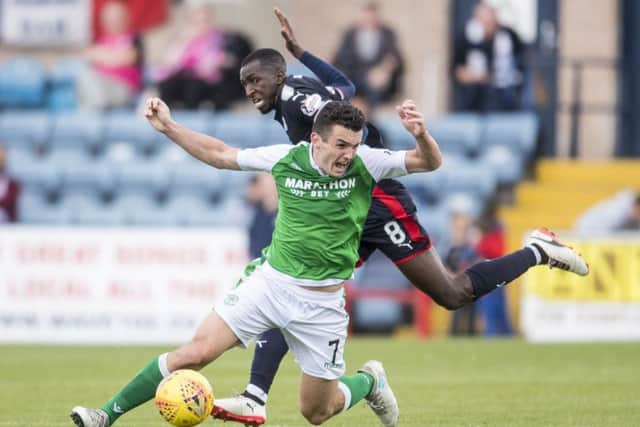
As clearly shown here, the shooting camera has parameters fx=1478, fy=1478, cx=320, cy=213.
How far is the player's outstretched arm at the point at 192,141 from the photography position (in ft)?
26.8

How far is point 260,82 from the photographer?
28.9 ft

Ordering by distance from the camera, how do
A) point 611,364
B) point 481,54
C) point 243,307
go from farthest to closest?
1. point 481,54
2. point 611,364
3. point 243,307

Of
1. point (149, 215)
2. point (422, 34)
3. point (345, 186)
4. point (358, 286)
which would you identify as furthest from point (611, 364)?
point (422, 34)

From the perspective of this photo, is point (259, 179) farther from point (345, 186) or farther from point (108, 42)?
point (345, 186)

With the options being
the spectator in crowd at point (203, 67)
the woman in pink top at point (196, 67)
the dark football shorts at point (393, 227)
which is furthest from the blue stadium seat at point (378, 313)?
the dark football shorts at point (393, 227)

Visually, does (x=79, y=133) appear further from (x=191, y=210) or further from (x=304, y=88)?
(x=304, y=88)

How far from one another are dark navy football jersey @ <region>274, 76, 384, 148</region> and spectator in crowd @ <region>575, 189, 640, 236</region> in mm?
9460

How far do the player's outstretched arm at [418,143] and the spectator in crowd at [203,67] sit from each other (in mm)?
12629

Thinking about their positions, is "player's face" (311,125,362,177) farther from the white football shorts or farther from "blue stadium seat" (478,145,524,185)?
"blue stadium seat" (478,145,524,185)

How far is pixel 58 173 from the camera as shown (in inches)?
824

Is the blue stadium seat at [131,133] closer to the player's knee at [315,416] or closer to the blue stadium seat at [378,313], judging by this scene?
the blue stadium seat at [378,313]

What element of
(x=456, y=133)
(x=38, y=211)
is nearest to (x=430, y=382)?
(x=456, y=133)

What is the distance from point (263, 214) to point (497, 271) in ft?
22.2

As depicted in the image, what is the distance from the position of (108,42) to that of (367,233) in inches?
515
